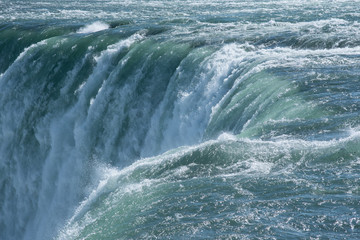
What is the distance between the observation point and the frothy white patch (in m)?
28.0

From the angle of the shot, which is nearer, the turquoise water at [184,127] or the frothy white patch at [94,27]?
the turquoise water at [184,127]

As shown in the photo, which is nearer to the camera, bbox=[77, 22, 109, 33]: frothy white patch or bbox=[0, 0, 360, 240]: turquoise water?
bbox=[0, 0, 360, 240]: turquoise water

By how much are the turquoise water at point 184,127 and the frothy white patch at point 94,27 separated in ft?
0.31

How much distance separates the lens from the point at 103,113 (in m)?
19.0

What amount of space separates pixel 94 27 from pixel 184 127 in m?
14.3

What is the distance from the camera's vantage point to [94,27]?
94.2ft

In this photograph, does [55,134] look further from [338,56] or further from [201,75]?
[338,56]

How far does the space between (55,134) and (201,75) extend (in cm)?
618

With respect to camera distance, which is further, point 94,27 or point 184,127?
point 94,27

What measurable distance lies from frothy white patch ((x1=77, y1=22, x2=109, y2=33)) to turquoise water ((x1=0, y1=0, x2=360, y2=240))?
0.09 metres

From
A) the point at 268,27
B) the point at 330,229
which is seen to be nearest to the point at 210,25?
the point at 268,27

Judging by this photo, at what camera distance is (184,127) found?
15859mm

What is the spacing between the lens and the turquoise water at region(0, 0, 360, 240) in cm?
868

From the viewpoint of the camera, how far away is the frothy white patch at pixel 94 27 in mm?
28016
